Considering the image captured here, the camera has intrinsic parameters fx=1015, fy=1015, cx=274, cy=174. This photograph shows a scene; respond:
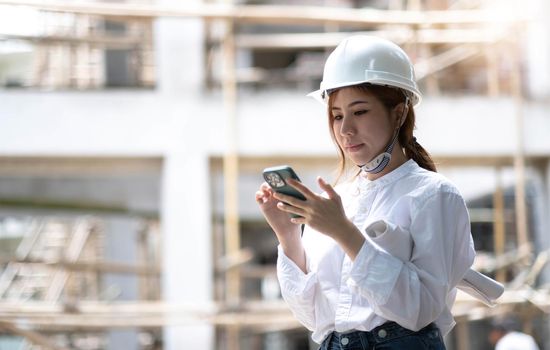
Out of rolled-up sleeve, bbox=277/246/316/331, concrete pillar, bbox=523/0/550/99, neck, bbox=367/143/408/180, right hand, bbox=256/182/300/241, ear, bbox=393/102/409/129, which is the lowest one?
rolled-up sleeve, bbox=277/246/316/331

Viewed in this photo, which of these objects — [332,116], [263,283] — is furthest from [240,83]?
[263,283]

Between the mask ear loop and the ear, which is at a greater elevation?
the ear

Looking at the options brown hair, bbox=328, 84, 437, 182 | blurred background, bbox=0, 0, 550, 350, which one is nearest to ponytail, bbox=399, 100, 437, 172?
brown hair, bbox=328, 84, 437, 182

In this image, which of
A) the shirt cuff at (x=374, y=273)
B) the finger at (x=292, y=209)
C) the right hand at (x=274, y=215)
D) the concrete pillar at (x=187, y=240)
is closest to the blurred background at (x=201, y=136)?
the concrete pillar at (x=187, y=240)

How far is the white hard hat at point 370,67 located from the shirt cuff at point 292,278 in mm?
376

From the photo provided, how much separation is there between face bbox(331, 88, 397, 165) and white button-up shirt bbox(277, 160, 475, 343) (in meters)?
0.08

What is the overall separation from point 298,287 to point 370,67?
0.47 metres

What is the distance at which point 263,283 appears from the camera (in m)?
15.9

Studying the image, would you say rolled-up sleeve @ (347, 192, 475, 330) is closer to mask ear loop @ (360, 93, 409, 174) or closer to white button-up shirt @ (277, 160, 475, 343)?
white button-up shirt @ (277, 160, 475, 343)

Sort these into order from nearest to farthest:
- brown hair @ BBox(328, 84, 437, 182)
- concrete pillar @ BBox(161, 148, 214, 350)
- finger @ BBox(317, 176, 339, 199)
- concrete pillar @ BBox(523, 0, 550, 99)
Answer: finger @ BBox(317, 176, 339, 199) → brown hair @ BBox(328, 84, 437, 182) → concrete pillar @ BBox(161, 148, 214, 350) → concrete pillar @ BBox(523, 0, 550, 99)

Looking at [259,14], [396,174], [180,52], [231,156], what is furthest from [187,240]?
[396,174]

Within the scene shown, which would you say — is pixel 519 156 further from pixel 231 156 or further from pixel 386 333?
pixel 386 333

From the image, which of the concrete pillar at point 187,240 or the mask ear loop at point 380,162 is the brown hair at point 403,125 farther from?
the concrete pillar at point 187,240

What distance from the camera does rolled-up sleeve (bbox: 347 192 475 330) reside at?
5.98ft
